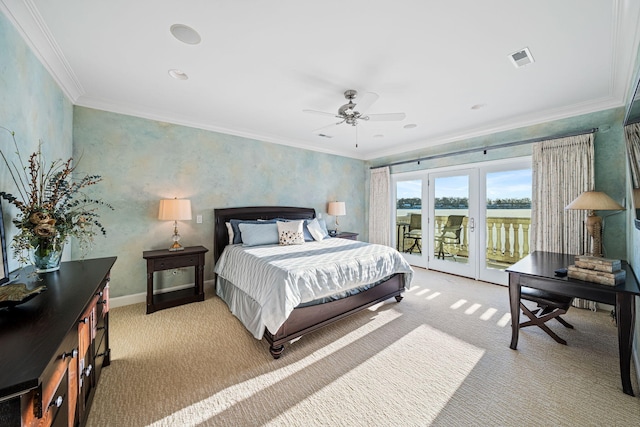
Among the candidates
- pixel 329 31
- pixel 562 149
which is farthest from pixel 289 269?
pixel 562 149

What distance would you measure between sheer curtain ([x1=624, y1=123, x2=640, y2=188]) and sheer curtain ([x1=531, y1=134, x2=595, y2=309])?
1.24m

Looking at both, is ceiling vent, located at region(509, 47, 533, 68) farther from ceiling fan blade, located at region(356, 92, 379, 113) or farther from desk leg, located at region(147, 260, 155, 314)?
desk leg, located at region(147, 260, 155, 314)

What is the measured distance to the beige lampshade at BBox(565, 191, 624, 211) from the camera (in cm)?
254

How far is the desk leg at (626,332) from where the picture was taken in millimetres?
1773

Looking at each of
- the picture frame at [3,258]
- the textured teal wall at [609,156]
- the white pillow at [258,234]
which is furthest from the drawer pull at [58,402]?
the textured teal wall at [609,156]

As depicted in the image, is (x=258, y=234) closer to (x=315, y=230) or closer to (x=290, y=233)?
(x=290, y=233)

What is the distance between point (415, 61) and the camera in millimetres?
2291

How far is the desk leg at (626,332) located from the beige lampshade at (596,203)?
1.16 metres

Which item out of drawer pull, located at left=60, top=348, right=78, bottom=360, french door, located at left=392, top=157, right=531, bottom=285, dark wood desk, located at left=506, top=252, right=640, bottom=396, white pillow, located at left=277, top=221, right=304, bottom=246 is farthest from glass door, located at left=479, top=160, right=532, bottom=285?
drawer pull, located at left=60, top=348, right=78, bottom=360

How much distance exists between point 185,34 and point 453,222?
4.80 meters

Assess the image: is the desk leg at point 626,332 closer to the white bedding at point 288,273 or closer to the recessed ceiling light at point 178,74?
the white bedding at point 288,273

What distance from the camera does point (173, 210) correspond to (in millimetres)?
3279


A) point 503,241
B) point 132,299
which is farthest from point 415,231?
point 132,299

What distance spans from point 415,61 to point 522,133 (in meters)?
2.65
